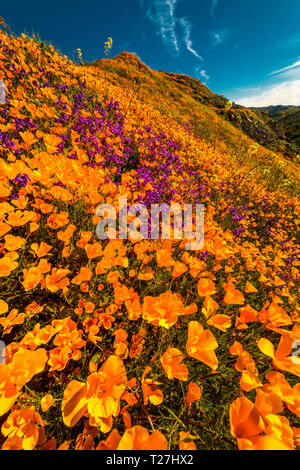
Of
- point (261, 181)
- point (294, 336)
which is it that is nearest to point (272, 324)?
point (294, 336)

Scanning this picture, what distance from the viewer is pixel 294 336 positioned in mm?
1034

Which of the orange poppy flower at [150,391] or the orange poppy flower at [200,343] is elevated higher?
the orange poppy flower at [200,343]

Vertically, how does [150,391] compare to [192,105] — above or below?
below

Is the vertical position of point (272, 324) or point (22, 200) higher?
point (22, 200)

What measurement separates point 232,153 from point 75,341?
44.4 feet

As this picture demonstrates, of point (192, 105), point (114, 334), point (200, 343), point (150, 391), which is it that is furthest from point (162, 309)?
point (192, 105)

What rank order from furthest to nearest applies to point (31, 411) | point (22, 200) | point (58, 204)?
point (58, 204) → point (22, 200) → point (31, 411)

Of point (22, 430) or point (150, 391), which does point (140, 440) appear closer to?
point (150, 391)

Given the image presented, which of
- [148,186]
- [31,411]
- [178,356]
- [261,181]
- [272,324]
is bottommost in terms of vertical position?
[31,411]

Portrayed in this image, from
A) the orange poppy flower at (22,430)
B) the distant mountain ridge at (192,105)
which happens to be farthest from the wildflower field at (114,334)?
the distant mountain ridge at (192,105)

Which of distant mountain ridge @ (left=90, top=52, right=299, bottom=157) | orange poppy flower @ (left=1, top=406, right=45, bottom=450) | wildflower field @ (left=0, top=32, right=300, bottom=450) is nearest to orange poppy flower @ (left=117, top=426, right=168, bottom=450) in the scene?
wildflower field @ (left=0, top=32, right=300, bottom=450)

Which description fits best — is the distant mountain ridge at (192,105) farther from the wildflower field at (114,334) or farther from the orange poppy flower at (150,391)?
the orange poppy flower at (150,391)

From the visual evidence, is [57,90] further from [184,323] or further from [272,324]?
[272,324]

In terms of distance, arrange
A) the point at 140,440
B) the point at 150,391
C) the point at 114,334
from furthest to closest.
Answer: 1. the point at 114,334
2. the point at 150,391
3. the point at 140,440
